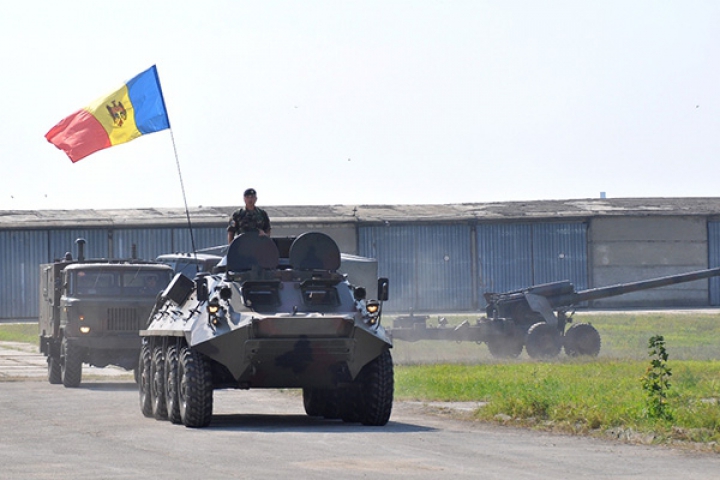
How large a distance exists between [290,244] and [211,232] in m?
38.3

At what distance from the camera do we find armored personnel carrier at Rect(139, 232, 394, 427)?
15.6 metres

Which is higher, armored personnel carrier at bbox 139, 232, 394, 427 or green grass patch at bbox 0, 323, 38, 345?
armored personnel carrier at bbox 139, 232, 394, 427

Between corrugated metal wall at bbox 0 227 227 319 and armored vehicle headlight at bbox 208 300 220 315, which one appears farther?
corrugated metal wall at bbox 0 227 227 319

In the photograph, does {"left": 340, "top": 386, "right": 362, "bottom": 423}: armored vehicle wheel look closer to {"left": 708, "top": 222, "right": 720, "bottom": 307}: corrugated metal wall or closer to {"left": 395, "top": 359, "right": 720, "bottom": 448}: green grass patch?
{"left": 395, "top": 359, "right": 720, "bottom": 448}: green grass patch

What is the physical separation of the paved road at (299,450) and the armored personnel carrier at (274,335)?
428mm

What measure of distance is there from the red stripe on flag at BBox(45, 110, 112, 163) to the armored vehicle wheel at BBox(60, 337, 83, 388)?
3.26 metres

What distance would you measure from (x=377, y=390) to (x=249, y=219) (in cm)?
291

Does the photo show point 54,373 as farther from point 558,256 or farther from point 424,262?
point 558,256

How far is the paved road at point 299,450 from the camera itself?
11289mm

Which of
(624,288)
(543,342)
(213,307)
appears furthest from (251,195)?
(624,288)

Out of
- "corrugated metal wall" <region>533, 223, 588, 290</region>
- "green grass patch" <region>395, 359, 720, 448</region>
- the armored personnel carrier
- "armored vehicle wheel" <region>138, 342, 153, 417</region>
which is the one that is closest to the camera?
"green grass patch" <region>395, 359, 720, 448</region>

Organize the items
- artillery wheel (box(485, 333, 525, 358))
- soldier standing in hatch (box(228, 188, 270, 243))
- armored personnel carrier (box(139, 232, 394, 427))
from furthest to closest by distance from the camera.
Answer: artillery wheel (box(485, 333, 525, 358)), soldier standing in hatch (box(228, 188, 270, 243)), armored personnel carrier (box(139, 232, 394, 427))

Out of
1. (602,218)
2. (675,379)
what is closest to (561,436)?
(675,379)

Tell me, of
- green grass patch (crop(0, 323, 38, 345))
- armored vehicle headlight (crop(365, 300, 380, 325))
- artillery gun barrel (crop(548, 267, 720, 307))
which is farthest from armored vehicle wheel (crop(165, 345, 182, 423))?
green grass patch (crop(0, 323, 38, 345))
